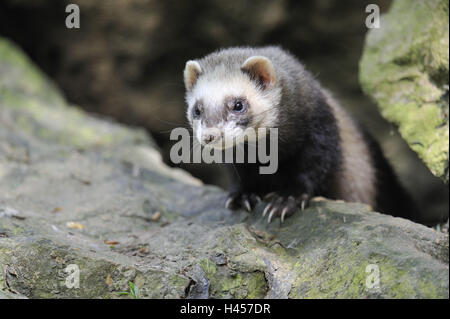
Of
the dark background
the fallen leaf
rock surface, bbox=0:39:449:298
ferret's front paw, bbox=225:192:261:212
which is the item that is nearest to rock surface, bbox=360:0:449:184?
Result: rock surface, bbox=0:39:449:298

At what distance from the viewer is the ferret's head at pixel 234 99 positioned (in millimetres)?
4422

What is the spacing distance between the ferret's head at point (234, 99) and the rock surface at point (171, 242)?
89 centimetres

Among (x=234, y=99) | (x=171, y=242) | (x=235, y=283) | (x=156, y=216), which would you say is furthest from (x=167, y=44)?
(x=235, y=283)

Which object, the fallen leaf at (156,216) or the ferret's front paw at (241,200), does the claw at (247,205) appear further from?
the fallen leaf at (156,216)

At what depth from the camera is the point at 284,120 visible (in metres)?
4.86

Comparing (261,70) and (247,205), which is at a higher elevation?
(261,70)

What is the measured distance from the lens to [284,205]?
189 inches

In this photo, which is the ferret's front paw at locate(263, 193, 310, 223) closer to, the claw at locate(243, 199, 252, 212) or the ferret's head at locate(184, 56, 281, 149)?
the claw at locate(243, 199, 252, 212)

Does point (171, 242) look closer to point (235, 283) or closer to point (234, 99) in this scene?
point (235, 283)

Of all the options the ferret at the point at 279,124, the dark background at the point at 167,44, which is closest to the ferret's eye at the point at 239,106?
the ferret at the point at 279,124

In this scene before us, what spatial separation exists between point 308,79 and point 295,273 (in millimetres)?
2400

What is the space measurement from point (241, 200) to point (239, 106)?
1.28 m
